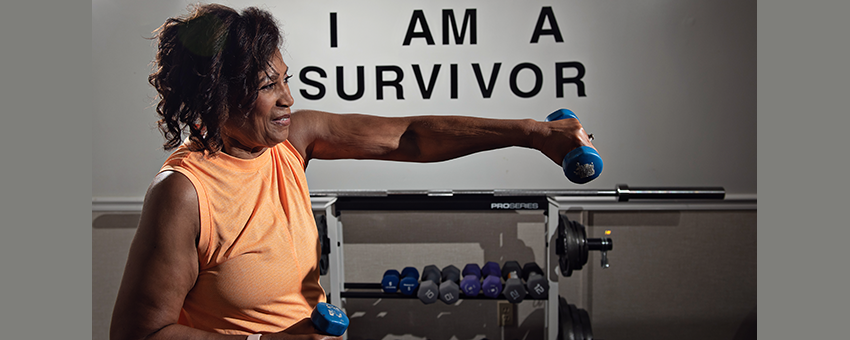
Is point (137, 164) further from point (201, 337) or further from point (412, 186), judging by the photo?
point (201, 337)

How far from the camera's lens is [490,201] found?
79.1 inches

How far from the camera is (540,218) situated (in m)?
2.49

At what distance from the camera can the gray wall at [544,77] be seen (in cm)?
236

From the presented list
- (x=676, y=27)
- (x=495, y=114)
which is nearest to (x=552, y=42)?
(x=495, y=114)

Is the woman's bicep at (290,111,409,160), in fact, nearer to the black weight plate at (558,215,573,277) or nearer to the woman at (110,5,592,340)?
the woman at (110,5,592,340)

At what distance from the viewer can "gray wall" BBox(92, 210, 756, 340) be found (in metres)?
2.48

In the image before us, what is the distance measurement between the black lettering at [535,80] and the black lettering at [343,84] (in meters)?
0.78

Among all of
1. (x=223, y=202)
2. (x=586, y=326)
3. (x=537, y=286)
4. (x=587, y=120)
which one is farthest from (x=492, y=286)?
(x=223, y=202)

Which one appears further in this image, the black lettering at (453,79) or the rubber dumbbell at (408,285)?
the black lettering at (453,79)

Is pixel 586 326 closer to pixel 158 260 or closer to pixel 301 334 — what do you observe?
pixel 301 334

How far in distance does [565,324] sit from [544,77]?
3.95 ft

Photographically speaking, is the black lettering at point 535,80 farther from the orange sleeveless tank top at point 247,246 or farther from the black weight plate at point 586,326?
the orange sleeveless tank top at point 247,246

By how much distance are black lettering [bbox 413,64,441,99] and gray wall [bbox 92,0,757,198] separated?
30 millimetres

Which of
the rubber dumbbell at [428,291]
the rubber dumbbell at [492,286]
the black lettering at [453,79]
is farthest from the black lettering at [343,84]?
the rubber dumbbell at [492,286]
